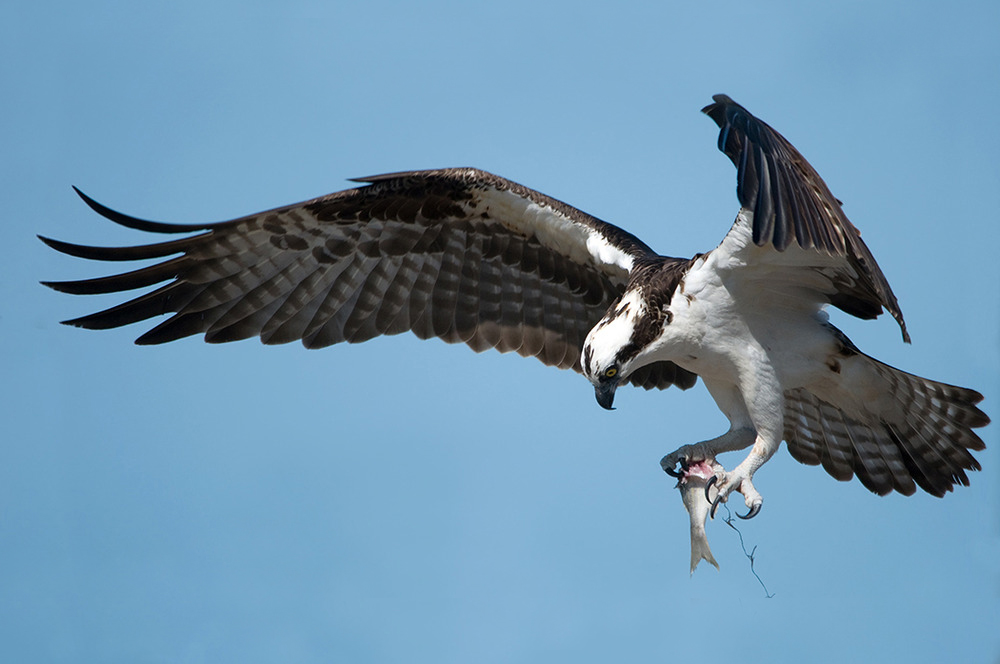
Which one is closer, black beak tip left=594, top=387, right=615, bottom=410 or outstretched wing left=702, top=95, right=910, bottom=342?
outstretched wing left=702, top=95, right=910, bottom=342

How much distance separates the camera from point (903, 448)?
6.95 m

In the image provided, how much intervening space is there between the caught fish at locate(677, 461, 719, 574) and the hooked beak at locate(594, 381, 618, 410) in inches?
21.6

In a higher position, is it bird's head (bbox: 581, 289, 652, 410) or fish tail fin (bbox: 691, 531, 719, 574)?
bird's head (bbox: 581, 289, 652, 410)

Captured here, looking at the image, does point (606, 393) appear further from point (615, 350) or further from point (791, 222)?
point (791, 222)

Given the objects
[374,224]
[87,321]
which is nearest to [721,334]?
[374,224]

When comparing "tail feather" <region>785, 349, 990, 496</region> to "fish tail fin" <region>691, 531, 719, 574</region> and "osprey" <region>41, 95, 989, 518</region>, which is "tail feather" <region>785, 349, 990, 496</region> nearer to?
"osprey" <region>41, 95, 989, 518</region>

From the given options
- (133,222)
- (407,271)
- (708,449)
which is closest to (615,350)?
(708,449)

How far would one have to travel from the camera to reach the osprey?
6117mm

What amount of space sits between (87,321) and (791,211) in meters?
4.00

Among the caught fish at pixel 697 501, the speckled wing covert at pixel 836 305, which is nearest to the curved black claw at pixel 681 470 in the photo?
the caught fish at pixel 697 501

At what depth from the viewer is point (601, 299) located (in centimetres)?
741

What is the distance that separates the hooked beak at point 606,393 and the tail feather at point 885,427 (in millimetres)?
1416

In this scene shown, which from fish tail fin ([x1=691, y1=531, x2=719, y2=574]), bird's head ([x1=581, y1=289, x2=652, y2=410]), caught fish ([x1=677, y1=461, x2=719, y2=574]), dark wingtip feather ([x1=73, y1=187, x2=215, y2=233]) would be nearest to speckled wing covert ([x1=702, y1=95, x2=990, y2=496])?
bird's head ([x1=581, y1=289, x2=652, y2=410])

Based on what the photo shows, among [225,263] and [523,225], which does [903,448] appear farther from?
[225,263]
